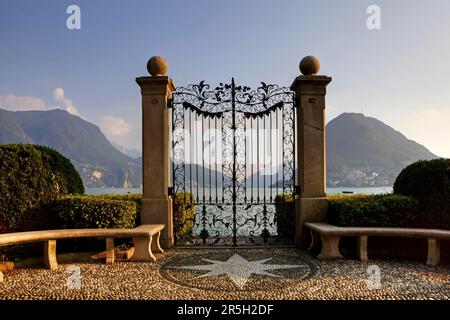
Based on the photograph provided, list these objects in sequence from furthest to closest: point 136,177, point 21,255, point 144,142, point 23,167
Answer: point 136,177 < point 144,142 < point 23,167 < point 21,255

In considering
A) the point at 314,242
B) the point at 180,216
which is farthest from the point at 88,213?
the point at 314,242

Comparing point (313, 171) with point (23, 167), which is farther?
point (313, 171)

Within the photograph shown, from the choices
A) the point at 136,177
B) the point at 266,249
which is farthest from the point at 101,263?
the point at 136,177

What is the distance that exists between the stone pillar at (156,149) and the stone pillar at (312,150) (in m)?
3.46

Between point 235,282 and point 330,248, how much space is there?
8.78 feet

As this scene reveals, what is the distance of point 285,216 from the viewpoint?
26.8 feet

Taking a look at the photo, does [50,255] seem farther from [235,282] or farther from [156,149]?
[235,282]

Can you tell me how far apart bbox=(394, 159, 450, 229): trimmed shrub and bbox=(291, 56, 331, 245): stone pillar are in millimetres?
2094

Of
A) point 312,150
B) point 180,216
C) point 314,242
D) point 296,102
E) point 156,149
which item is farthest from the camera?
point 180,216

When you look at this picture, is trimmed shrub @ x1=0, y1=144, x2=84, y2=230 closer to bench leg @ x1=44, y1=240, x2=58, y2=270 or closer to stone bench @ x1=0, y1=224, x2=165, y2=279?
stone bench @ x1=0, y1=224, x2=165, y2=279

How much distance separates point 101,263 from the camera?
6031 mm

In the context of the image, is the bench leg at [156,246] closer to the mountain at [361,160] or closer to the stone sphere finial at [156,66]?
the stone sphere finial at [156,66]
